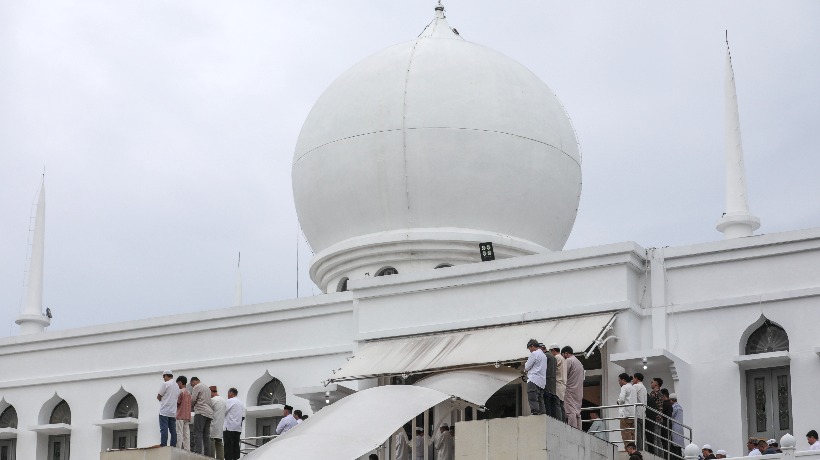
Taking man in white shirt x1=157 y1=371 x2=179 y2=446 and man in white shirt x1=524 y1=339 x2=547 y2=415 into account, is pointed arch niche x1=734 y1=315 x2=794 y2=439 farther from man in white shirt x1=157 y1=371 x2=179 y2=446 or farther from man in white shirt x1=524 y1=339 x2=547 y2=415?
man in white shirt x1=157 y1=371 x2=179 y2=446

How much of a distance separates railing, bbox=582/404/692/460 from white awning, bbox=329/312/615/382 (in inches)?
67.9

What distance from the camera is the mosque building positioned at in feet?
76.8

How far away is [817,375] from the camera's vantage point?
74.3 feet

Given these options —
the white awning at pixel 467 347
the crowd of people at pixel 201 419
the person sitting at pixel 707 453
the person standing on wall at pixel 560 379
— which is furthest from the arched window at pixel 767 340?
the crowd of people at pixel 201 419

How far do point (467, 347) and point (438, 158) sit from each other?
5.31 meters

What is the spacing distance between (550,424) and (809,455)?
3671 millimetres

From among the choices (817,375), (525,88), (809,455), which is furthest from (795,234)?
(525,88)

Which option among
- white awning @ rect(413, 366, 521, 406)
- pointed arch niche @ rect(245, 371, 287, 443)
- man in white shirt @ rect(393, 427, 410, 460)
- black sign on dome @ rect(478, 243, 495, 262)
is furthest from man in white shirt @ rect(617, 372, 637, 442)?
pointed arch niche @ rect(245, 371, 287, 443)

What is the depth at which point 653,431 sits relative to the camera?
2192 centimetres

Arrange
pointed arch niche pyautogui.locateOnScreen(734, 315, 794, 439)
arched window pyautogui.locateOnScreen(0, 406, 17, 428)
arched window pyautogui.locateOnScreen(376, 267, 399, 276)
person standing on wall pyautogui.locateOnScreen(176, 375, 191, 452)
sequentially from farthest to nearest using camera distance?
arched window pyautogui.locateOnScreen(0, 406, 17, 428) → arched window pyautogui.locateOnScreen(376, 267, 399, 276) → pointed arch niche pyautogui.locateOnScreen(734, 315, 794, 439) → person standing on wall pyautogui.locateOnScreen(176, 375, 191, 452)

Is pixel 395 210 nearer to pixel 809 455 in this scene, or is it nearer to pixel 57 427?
pixel 57 427

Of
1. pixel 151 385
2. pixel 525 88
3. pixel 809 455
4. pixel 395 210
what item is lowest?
pixel 809 455

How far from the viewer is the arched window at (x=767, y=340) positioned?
23375 millimetres

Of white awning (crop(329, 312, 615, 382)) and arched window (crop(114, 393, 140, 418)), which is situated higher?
white awning (crop(329, 312, 615, 382))
